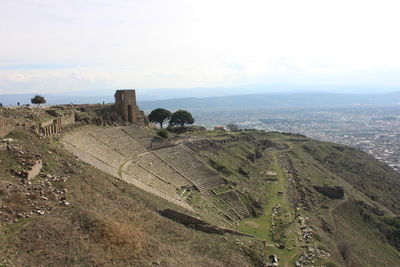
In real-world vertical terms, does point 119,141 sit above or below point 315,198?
above

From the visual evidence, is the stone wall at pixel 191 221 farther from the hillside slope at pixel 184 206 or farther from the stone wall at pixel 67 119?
the stone wall at pixel 67 119

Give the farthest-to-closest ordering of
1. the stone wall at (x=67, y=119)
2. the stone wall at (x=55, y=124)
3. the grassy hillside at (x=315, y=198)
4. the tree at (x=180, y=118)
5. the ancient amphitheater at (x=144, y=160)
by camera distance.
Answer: the tree at (x=180, y=118) → the stone wall at (x=67, y=119) → the stone wall at (x=55, y=124) → the ancient amphitheater at (x=144, y=160) → the grassy hillside at (x=315, y=198)

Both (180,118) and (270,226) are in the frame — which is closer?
(270,226)

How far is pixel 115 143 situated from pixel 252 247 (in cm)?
2385

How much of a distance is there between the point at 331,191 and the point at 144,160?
2784 cm

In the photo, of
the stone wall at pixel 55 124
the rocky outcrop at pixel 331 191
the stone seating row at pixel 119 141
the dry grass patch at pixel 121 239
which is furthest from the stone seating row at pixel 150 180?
the rocky outcrop at pixel 331 191

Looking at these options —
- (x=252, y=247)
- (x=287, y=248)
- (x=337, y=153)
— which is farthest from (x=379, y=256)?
(x=337, y=153)

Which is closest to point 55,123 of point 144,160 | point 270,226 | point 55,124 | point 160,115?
point 55,124

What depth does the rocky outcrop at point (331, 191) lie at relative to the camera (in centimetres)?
4894

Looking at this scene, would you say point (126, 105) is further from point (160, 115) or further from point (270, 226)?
point (270, 226)

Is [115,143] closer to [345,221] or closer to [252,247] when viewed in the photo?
[252,247]

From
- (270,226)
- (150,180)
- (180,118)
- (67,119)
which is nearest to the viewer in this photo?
(270,226)

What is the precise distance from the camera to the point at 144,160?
3931 cm

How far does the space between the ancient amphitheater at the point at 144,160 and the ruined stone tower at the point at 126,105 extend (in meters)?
5.87
